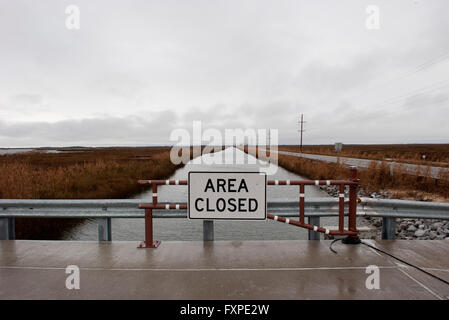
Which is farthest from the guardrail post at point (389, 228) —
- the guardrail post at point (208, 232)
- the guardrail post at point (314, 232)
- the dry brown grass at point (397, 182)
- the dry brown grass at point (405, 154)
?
the dry brown grass at point (405, 154)

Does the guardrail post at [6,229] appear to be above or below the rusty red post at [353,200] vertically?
below

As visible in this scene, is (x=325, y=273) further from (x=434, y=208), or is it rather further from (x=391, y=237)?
(x=434, y=208)

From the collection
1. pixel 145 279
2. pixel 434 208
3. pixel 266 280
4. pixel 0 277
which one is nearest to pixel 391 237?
pixel 434 208

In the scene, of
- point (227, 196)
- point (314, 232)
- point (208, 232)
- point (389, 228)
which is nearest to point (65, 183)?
point (208, 232)

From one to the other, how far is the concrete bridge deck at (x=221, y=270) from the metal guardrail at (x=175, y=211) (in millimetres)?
489

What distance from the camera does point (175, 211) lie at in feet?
15.8

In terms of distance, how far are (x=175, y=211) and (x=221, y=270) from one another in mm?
1645

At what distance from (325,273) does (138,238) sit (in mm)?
6603

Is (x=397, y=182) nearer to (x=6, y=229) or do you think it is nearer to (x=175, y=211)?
(x=175, y=211)

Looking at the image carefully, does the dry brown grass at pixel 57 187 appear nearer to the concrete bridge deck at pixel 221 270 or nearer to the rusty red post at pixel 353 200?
the concrete bridge deck at pixel 221 270

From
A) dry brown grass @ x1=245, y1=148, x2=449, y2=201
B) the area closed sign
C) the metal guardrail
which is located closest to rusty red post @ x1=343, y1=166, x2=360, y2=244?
the metal guardrail

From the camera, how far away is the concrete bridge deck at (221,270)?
9.97 ft
